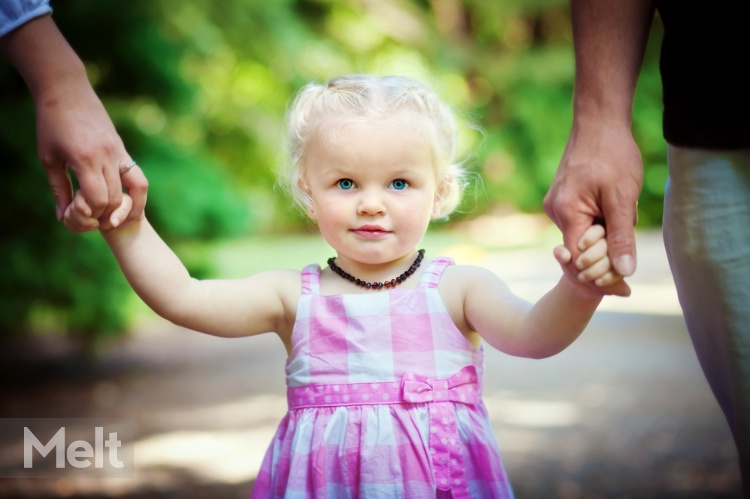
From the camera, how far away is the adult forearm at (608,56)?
1749 mm

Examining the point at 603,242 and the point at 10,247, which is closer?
the point at 603,242

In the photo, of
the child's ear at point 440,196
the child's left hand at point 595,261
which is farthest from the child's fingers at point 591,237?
the child's ear at point 440,196

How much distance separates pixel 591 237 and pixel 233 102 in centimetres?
1164

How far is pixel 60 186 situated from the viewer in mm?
2014

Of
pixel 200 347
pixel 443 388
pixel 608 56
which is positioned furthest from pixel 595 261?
pixel 200 347

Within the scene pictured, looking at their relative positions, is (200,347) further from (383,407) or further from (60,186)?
(383,407)

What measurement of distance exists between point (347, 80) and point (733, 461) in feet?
11.9

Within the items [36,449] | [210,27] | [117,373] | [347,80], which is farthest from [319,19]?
[347,80]

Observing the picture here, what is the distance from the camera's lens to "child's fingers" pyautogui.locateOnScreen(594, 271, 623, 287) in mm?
1666

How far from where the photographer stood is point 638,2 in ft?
5.84

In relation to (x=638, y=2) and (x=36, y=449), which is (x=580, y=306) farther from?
(x=36, y=449)

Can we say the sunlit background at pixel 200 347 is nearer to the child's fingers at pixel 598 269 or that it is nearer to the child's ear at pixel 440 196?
the child's ear at pixel 440 196

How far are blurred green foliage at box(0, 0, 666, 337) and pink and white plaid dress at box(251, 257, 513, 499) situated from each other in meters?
0.55

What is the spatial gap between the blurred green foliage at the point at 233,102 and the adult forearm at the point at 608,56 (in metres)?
0.50
